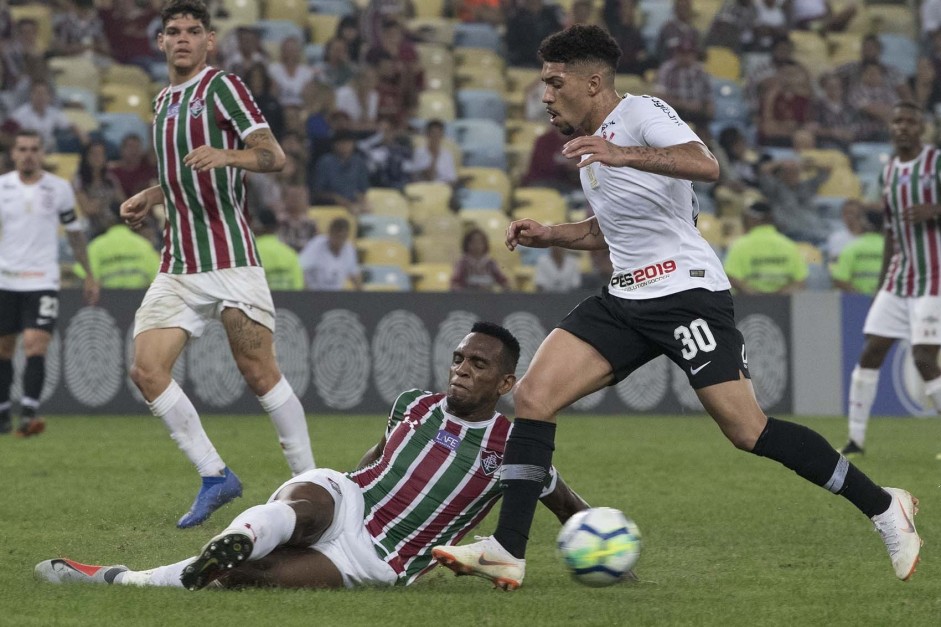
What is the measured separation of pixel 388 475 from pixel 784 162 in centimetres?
1307

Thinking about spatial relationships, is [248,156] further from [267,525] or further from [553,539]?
[267,525]

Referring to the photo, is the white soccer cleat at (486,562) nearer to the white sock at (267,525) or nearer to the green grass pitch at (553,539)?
the green grass pitch at (553,539)

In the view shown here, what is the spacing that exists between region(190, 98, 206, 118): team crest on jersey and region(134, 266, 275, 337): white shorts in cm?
76

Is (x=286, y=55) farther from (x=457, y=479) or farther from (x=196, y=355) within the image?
(x=457, y=479)

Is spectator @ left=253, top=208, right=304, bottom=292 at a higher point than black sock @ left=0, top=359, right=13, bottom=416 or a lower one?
higher

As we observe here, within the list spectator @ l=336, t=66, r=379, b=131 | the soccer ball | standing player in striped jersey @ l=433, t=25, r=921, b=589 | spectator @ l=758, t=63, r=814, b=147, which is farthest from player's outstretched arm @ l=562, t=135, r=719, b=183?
spectator @ l=758, t=63, r=814, b=147

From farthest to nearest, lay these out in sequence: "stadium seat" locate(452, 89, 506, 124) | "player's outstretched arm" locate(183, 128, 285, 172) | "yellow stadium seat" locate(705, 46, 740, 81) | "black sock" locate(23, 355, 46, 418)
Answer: "yellow stadium seat" locate(705, 46, 740, 81)
"stadium seat" locate(452, 89, 506, 124)
"black sock" locate(23, 355, 46, 418)
"player's outstretched arm" locate(183, 128, 285, 172)

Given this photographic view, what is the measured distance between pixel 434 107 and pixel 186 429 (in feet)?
39.5

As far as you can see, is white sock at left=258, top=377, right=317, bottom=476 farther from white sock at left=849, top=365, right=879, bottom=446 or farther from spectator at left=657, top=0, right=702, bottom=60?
spectator at left=657, top=0, right=702, bottom=60

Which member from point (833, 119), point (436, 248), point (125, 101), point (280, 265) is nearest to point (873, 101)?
point (833, 119)

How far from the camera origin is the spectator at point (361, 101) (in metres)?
17.9

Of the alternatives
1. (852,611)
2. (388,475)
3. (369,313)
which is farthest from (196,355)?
(852,611)

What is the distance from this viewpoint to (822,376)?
15.2 m

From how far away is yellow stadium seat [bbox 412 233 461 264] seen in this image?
55.4 ft
